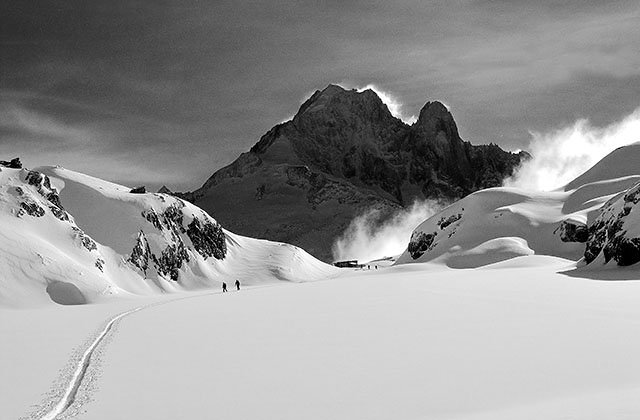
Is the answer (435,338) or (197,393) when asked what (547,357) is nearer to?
(435,338)

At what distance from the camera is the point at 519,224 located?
402 ft

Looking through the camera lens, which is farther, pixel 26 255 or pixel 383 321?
pixel 26 255

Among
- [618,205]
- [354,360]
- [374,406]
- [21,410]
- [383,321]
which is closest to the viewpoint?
[374,406]

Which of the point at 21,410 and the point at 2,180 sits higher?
the point at 2,180

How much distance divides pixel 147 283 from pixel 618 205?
68.6m

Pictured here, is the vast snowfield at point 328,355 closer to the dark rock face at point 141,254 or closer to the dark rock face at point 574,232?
the dark rock face at point 141,254

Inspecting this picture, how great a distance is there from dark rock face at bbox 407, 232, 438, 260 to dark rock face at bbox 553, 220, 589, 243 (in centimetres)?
2893

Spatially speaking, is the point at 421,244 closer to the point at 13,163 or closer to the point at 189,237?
the point at 189,237

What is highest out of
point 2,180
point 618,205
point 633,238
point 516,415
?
point 2,180

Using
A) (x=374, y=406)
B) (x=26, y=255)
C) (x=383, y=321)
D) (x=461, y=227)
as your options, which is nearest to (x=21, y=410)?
(x=374, y=406)

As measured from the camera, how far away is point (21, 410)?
12.5m

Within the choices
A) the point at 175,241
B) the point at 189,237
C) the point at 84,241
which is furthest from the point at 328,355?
the point at 189,237

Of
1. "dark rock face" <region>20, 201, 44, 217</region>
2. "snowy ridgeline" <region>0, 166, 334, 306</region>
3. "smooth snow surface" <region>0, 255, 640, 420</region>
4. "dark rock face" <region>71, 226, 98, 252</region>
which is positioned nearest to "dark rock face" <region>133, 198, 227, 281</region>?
"snowy ridgeline" <region>0, 166, 334, 306</region>

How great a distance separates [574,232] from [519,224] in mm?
12327
